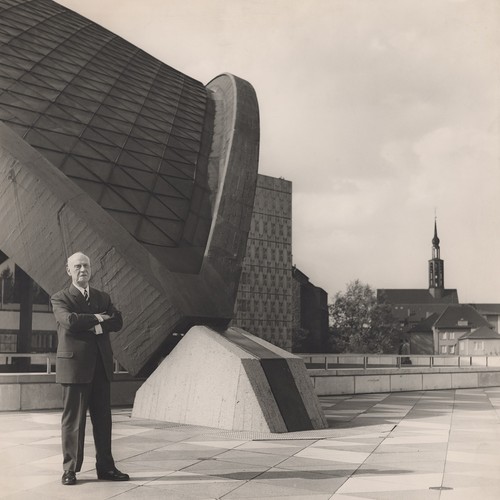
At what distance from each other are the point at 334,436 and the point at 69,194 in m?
6.42

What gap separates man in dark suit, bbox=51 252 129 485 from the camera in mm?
6977

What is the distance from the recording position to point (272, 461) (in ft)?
26.7

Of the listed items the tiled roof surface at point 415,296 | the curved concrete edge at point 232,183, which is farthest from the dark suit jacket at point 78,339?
the tiled roof surface at point 415,296

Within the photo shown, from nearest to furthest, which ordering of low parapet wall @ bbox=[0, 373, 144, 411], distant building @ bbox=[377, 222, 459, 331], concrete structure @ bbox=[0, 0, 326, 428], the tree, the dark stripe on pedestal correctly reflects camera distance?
the dark stripe on pedestal, concrete structure @ bbox=[0, 0, 326, 428], low parapet wall @ bbox=[0, 373, 144, 411], the tree, distant building @ bbox=[377, 222, 459, 331]

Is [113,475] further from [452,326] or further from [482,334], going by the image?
[452,326]

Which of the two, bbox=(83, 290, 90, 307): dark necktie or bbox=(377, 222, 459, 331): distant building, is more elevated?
bbox=(377, 222, 459, 331): distant building

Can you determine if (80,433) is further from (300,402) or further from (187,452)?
(300,402)

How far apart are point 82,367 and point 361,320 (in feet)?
325

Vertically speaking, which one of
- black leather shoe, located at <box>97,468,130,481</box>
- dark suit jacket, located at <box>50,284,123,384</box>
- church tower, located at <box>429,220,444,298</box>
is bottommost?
black leather shoe, located at <box>97,468,130,481</box>

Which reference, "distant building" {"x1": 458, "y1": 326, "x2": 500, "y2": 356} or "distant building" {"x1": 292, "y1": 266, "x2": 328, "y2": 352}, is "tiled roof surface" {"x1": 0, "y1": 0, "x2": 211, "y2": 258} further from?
"distant building" {"x1": 458, "y1": 326, "x2": 500, "y2": 356}

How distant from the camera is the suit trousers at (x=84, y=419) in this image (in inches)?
273

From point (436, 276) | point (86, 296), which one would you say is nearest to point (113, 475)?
point (86, 296)

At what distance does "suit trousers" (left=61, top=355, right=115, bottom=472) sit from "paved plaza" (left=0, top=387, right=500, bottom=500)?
0.22 m

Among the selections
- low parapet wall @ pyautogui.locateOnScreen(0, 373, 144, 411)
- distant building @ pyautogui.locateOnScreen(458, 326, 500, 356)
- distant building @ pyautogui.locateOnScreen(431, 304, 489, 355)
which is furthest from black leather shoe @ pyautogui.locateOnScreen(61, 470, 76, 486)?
distant building @ pyautogui.locateOnScreen(431, 304, 489, 355)
